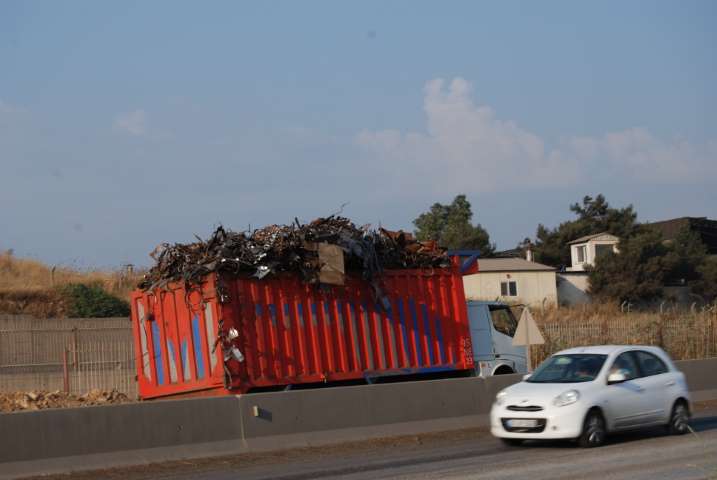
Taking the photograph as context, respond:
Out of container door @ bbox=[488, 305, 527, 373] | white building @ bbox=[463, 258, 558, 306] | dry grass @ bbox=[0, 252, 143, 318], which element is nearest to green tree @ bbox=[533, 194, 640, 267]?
white building @ bbox=[463, 258, 558, 306]

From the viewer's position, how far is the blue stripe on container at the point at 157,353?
53.8 feet

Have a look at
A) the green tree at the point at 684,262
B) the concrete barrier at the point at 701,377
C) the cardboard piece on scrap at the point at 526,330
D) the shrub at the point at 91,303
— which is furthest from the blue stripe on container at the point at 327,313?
the green tree at the point at 684,262

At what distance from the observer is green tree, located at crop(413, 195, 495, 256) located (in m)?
77.6

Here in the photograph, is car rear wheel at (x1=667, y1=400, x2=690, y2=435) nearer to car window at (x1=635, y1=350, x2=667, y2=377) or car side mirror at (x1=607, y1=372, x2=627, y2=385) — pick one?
car window at (x1=635, y1=350, x2=667, y2=377)

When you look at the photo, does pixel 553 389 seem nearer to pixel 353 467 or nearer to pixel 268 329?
pixel 353 467

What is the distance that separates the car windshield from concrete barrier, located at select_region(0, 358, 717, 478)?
2.49 m

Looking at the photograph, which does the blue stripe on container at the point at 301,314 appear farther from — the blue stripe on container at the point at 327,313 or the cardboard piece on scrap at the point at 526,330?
the cardboard piece on scrap at the point at 526,330

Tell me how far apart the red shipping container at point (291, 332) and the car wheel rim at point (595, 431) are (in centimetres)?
439

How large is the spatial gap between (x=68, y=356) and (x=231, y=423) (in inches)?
713

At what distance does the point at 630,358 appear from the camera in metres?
14.6

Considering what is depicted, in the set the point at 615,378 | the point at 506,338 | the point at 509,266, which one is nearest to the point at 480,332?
the point at 506,338

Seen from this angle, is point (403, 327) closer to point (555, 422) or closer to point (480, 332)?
point (480, 332)

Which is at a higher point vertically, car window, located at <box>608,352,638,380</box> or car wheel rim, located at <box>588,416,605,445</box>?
car window, located at <box>608,352,638,380</box>

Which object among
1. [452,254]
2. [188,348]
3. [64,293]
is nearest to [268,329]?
[188,348]
